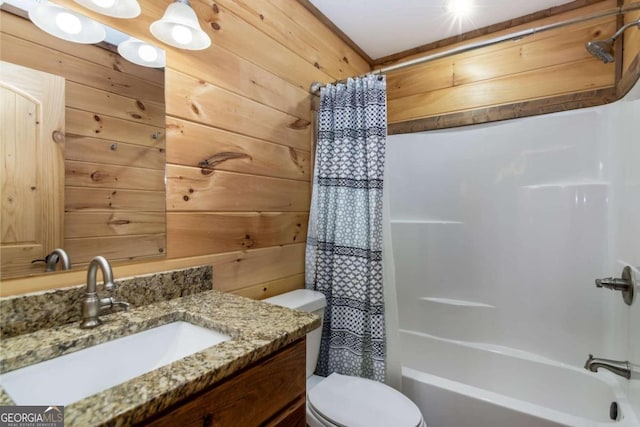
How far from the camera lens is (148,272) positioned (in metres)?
1.10

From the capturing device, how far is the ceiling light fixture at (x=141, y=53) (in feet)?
3.43

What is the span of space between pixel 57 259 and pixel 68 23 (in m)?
0.67

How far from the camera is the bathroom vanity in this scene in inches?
21.4

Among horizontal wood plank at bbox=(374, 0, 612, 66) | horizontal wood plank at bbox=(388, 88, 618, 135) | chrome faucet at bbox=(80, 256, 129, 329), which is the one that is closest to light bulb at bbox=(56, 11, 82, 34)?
chrome faucet at bbox=(80, 256, 129, 329)

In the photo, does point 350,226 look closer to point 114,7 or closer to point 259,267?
point 259,267

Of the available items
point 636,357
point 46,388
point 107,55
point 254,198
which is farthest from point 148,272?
point 636,357

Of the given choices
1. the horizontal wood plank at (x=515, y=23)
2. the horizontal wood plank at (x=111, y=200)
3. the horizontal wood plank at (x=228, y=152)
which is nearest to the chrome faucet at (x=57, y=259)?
the horizontal wood plank at (x=111, y=200)

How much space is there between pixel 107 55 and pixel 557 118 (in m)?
2.17

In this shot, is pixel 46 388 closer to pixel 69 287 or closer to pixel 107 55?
pixel 69 287

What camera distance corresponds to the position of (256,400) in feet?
2.49

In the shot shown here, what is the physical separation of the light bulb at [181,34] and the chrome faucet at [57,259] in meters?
0.76

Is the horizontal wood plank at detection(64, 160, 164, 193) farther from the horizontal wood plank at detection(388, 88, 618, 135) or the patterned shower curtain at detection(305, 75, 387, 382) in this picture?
the horizontal wood plank at detection(388, 88, 618, 135)

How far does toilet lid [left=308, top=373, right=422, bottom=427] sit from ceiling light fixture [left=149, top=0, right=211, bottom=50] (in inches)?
55.4

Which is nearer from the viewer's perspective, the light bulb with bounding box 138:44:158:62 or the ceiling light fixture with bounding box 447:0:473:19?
the light bulb with bounding box 138:44:158:62
